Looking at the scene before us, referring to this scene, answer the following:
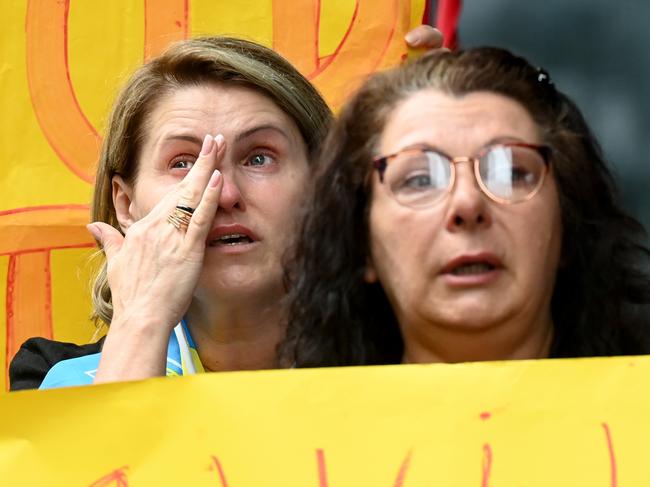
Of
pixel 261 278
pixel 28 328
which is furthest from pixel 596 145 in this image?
pixel 28 328

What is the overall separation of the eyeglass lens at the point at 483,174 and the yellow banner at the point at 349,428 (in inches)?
9.0

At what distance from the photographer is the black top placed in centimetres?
254

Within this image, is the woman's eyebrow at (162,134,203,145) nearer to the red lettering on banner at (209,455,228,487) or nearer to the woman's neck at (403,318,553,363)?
the woman's neck at (403,318,553,363)

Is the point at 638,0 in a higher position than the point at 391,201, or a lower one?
higher

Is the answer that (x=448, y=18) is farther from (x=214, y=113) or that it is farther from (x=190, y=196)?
(x=190, y=196)

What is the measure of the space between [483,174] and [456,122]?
0.09 m

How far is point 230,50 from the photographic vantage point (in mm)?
2449

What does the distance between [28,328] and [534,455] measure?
1.58m

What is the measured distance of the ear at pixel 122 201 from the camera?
2.49 metres

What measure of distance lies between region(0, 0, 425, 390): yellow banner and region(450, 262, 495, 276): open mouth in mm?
1120

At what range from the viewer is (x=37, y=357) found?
8.45 feet

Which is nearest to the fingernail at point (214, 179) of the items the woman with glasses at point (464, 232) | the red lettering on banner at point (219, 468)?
the woman with glasses at point (464, 232)

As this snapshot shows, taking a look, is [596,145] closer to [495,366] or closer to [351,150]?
[351,150]

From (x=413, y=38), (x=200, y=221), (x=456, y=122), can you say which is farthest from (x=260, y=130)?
(x=456, y=122)
